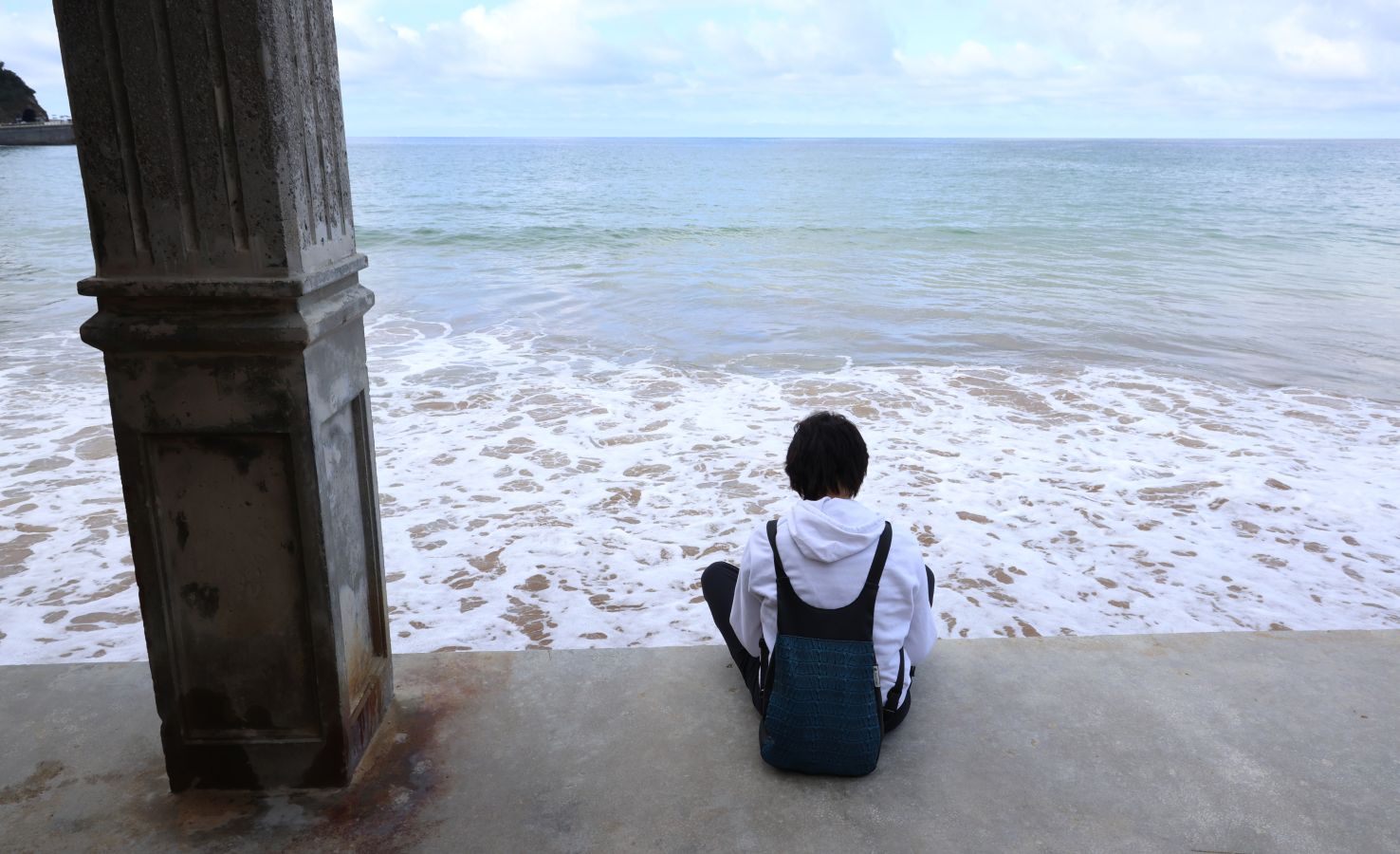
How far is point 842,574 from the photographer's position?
249 centimetres

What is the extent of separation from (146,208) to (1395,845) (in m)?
3.27

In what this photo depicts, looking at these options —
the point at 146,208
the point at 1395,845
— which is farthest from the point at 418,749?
the point at 1395,845

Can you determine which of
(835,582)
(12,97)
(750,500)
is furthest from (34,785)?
(12,97)

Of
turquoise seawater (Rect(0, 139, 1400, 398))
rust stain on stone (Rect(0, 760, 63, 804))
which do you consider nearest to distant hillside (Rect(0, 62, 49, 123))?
turquoise seawater (Rect(0, 139, 1400, 398))

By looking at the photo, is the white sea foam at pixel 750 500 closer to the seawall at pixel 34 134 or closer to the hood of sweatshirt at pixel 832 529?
the hood of sweatshirt at pixel 832 529

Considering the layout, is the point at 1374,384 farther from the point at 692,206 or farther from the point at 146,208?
the point at 692,206

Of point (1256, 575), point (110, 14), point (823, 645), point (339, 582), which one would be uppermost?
point (110, 14)

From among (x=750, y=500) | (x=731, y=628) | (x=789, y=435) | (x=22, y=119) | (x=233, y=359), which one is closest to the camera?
Result: (x=233, y=359)

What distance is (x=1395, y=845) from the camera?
2.30 metres

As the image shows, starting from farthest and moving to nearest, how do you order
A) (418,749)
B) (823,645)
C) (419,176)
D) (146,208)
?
(419,176) < (418,749) < (823,645) < (146,208)

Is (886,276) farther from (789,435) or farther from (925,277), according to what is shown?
(789,435)

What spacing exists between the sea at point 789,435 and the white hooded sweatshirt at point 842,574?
5.05 ft

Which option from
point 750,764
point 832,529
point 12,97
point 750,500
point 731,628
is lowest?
point 750,500

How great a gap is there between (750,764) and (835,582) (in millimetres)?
594
